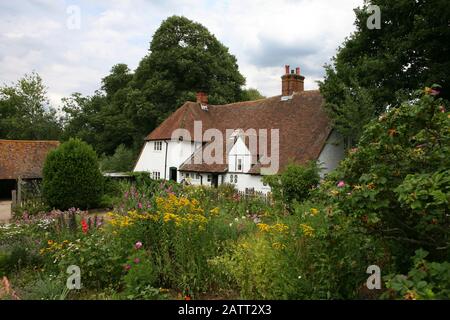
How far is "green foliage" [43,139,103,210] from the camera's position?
16.5 meters

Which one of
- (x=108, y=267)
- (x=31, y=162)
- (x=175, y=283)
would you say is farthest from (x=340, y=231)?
(x=31, y=162)

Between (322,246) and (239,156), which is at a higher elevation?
(239,156)

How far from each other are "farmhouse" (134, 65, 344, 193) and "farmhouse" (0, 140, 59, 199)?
9.47m

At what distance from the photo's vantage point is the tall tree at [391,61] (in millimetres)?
16062

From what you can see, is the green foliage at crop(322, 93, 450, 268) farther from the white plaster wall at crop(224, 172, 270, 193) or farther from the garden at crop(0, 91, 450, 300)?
the white plaster wall at crop(224, 172, 270, 193)

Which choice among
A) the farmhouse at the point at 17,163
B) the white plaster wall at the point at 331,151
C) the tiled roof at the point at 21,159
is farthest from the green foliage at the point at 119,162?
the white plaster wall at the point at 331,151

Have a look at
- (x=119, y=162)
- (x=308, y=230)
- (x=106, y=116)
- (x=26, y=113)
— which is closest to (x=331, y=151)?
(x=308, y=230)

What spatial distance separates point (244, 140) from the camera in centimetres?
2438

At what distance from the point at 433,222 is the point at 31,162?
→ 79.9ft

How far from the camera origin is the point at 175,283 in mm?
5371

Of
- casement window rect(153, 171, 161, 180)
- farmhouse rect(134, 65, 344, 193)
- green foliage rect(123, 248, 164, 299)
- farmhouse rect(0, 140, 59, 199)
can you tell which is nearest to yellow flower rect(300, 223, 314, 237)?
green foliage rect(123, 248, 164, 299)

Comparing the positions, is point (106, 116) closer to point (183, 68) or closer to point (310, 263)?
point (183, 68)

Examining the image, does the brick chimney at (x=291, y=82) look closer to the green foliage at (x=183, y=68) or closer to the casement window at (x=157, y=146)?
the green foliage at (x=183, y=68)

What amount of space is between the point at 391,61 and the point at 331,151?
6938 millimetres
